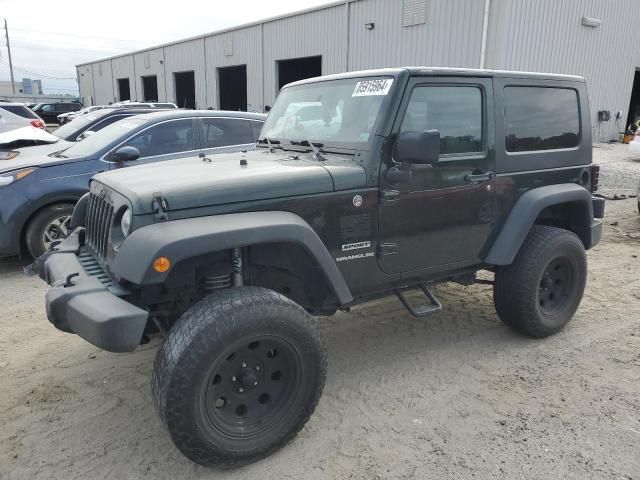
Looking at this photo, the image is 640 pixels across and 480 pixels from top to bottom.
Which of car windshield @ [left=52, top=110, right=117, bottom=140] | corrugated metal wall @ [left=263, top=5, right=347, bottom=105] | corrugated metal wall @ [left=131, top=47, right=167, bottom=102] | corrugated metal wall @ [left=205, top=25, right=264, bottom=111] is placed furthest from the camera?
corrugated metal wall @ [left=131, top=47, right=167, bottom=102]

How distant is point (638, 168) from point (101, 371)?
538 inches

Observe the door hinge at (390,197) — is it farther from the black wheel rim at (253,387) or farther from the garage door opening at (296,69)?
the garage door opening at (296,69)

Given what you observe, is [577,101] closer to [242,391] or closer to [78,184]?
[242,391]

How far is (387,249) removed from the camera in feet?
10.8

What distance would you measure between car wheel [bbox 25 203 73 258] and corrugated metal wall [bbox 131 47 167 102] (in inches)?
1193

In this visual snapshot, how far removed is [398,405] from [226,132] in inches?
178

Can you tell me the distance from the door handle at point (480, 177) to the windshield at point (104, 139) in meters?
4.29

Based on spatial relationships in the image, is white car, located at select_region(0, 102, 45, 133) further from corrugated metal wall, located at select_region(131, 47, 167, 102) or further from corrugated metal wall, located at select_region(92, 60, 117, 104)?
corrugated metal wall, located at select_region(92, 60, 117, 104)

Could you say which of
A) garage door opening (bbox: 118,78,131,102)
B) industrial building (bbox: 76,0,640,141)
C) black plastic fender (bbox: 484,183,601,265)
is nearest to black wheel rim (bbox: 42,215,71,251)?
black plastic fender (bbox: 484,183,601,265)

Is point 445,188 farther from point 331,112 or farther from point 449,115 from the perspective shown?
point 331,112

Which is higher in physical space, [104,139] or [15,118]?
[15,118]

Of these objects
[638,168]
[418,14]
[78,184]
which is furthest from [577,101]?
[418,14]

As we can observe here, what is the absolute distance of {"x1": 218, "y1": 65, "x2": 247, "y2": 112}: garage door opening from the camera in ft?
94.8

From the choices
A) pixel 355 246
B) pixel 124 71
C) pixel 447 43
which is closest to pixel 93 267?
pixel 355 246
